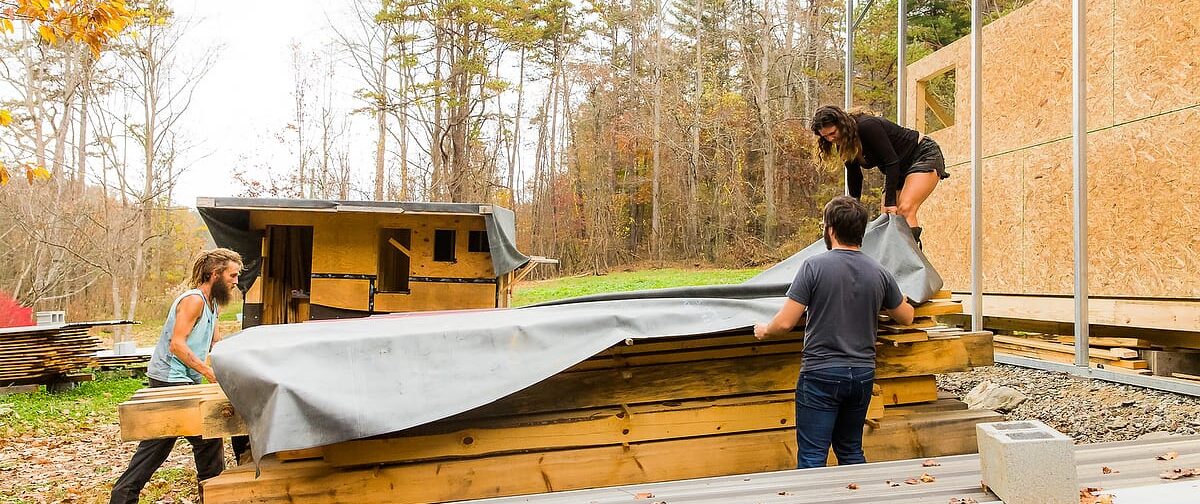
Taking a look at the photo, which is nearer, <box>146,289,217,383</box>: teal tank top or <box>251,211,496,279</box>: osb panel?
<box>146,289,217,383</box>: teal tank top

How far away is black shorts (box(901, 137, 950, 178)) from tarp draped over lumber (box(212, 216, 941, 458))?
767 millimetres

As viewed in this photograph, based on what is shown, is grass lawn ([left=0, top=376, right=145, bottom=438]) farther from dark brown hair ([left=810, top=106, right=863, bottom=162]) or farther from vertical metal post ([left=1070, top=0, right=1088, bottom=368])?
vertical metal post ([left=1070, top=0, right=1088, bottom=368])

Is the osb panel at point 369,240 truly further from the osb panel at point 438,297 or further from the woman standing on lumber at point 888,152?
the woman standing on lumber at point 888,152

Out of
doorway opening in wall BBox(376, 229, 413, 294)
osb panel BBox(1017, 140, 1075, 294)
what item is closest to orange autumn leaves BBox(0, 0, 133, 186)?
doorway opening in wall BBox(376, 229, 413, 294)

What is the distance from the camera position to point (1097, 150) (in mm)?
8086

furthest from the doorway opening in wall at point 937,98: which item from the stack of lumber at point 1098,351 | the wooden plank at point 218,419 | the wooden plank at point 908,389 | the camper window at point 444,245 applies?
the wooden plank at point 218,419

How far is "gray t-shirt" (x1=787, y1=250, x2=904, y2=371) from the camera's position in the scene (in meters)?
3.73

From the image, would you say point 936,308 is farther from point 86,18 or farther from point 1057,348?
point 86,18

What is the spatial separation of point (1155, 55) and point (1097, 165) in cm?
124

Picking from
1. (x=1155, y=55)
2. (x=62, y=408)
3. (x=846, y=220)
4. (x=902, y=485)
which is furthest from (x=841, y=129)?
(x=62, y=408)

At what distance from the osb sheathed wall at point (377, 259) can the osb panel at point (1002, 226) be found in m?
6.77

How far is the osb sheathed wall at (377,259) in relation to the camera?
11.4 m

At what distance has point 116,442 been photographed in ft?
28.9

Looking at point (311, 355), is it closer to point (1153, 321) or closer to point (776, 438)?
point (776, 438)
